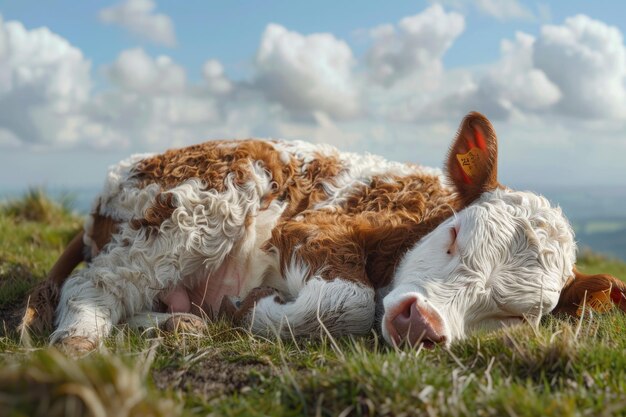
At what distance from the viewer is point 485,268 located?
4453 millimetres

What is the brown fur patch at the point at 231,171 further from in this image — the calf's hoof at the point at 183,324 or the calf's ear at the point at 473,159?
the calf's ear at the point at 473,159

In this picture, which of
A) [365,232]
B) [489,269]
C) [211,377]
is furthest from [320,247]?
[211,377]

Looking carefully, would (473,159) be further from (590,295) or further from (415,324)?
(415,324)

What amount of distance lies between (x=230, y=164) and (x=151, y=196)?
72 centimetres

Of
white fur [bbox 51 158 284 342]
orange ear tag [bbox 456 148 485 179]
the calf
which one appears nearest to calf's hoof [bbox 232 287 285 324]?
the calf

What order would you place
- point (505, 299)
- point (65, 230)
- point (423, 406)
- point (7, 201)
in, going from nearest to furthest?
point (423, 406) → point (505, 299) → point (65, 230) → point (7, 201)

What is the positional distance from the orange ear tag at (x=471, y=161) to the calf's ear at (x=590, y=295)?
1.07 meters

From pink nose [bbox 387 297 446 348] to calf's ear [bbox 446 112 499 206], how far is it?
4.81 ft

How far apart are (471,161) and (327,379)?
271cm

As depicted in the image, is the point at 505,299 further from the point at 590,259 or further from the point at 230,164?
the point at 590,259

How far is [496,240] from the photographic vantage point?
454 centimetres

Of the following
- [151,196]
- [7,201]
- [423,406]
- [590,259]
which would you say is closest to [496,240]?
[423,406]

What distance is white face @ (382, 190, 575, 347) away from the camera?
4.33 metres

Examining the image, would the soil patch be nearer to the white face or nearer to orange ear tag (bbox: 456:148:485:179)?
the white face
